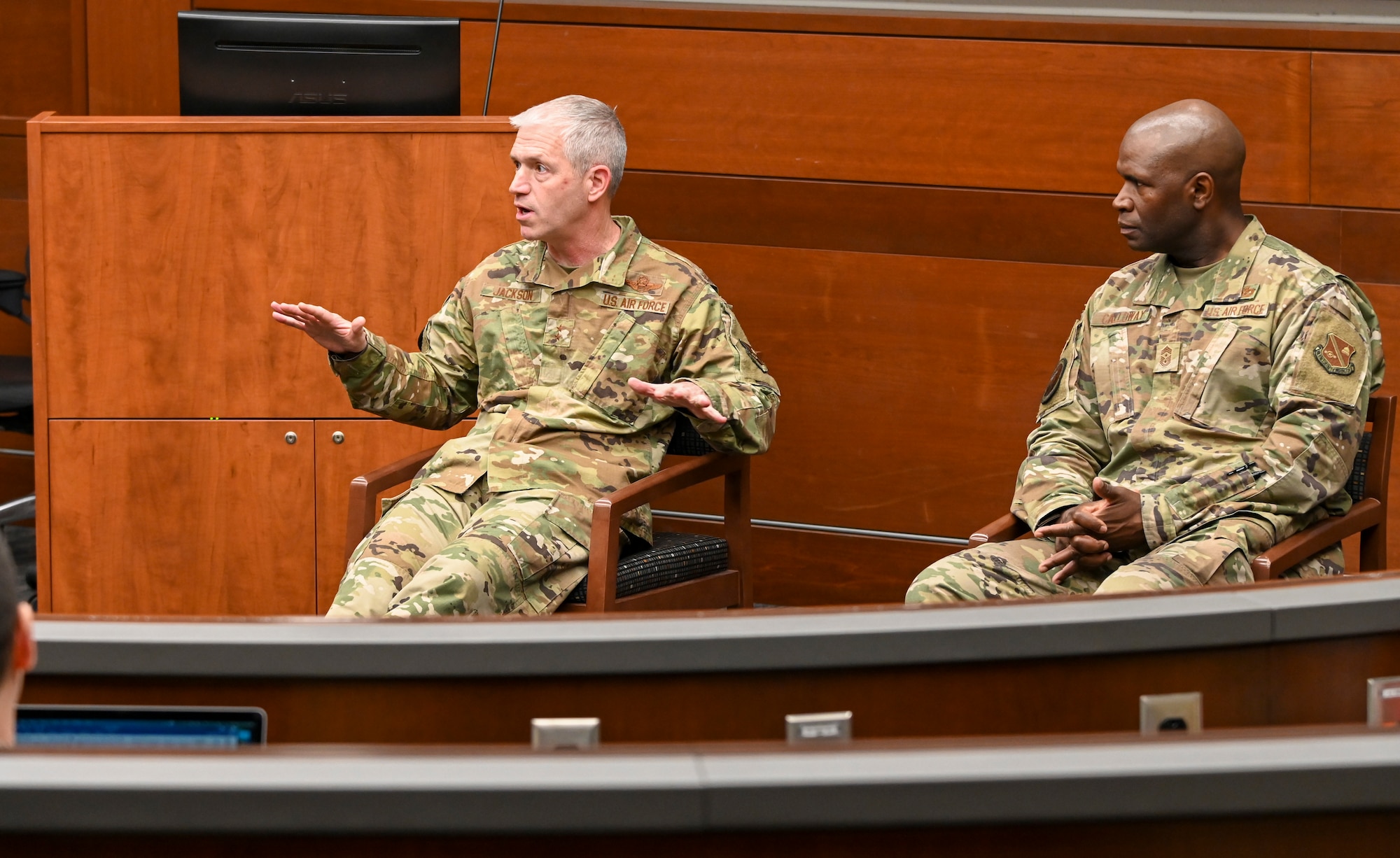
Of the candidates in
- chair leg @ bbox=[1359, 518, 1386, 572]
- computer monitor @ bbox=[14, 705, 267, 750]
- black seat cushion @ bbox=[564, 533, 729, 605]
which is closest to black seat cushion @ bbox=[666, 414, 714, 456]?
black seat cushion @ bbox=[564, 533, 729, 605]

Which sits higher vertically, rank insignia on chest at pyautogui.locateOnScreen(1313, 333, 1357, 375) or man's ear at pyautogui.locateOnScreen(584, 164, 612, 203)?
man's ear at pyautogui.locateOnScreen(584, 164, 612, 203)

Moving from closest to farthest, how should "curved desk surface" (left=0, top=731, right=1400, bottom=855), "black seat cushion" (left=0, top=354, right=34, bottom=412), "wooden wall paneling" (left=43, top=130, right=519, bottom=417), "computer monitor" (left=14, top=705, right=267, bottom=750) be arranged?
"curved desk surface" (left=0, top=731, right=1400, bottom=855)
"computer monitor" (left=14, top=705, right=267, bottom=750)
"wooden wall paneling" (left=43, top=130, right=519, bottom=417)
"black seat cushion" (left=0, top=354, right=34, bottom=412)

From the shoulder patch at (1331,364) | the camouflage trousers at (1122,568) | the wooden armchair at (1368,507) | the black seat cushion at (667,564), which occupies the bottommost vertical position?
the black seat cushion at (667,564)

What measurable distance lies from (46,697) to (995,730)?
2.63 feet

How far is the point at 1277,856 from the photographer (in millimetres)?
1042

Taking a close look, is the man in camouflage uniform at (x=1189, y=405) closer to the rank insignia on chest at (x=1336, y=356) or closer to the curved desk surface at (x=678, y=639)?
the rank insignia on chest at (x=1336, y=356)

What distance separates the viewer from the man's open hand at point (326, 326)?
2.86 metres

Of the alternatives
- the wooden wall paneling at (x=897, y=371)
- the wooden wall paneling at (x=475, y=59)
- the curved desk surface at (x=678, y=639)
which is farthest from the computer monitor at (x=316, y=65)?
the curved desk surface at (x=678, y=639)

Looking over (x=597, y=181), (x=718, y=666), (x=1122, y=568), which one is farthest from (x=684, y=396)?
(x=718, y=666)

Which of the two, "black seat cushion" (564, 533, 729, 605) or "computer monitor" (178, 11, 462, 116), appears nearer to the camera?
"black seat cushion" (564, 533, 729, 605)

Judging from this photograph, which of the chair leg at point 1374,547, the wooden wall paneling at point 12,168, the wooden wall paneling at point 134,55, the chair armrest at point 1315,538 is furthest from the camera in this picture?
the wooden wall paneling at point 12,168

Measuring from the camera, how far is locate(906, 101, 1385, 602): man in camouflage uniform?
262cm

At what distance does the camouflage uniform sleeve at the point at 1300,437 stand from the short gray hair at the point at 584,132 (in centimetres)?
122

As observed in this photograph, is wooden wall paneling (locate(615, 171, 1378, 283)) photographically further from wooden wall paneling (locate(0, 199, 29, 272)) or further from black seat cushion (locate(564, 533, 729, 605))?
wooden wall paneling (locate(0, 199, 29, 272))
